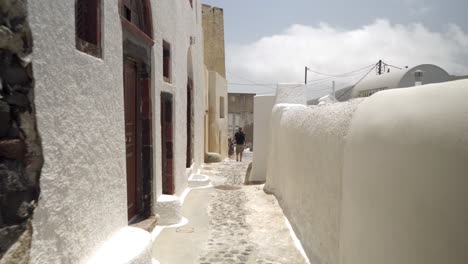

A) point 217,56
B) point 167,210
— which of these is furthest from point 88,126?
point 217,56

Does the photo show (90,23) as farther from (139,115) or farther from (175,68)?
(175,68)

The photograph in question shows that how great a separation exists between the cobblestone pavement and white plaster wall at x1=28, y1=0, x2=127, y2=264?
5.71ft

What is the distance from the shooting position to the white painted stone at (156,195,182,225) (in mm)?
5328

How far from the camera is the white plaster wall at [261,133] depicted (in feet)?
31.9

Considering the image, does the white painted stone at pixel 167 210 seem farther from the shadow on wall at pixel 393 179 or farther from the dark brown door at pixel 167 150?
the shadow on wall at pixel 393 179

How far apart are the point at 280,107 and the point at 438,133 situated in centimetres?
594

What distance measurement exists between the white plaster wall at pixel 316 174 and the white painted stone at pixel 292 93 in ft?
5.77

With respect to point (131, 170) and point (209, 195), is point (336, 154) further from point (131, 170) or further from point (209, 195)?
point (209, 195)

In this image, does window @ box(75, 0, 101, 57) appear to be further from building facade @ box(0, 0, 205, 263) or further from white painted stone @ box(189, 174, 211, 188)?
white painted stone @ box(189, 174, 211, 188)

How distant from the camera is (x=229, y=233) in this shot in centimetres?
542

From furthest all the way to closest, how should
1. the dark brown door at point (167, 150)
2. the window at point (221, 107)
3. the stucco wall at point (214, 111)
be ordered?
the window at point (221, 107)
the stucco wall at point (214, 111)
the dark brown door at point (167, 150)

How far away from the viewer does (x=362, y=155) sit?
2.71m

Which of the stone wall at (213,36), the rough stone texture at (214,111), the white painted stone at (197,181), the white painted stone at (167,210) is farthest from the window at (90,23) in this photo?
the stone wall at (213,36)

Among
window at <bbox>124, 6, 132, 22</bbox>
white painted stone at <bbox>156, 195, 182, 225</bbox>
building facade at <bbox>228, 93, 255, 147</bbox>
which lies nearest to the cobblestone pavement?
white painted stone at <bbox>156, 195, 182, 225</bbox>
